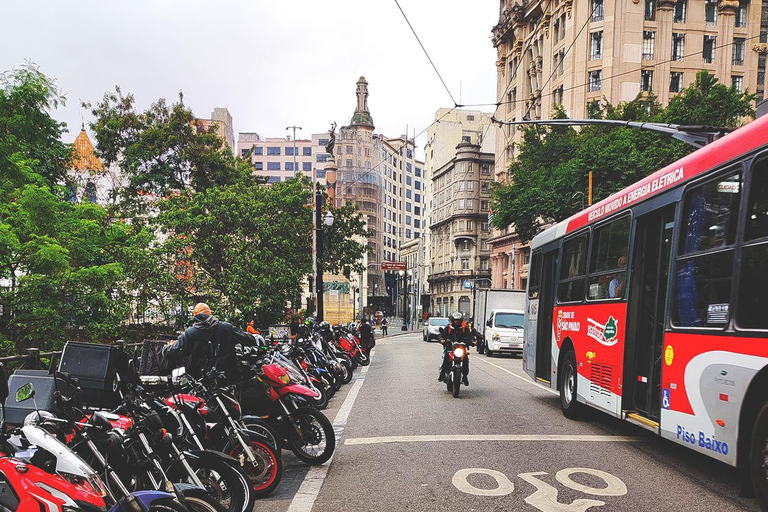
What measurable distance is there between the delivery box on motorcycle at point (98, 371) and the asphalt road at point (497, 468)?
164 centimetres

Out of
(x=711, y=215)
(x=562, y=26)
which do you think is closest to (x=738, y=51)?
(x=562, y=26)

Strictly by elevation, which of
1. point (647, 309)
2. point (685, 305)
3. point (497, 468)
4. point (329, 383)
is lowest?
point (329, 383)

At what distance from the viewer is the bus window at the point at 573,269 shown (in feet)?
34.1

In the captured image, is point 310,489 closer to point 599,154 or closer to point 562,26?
point 599,154

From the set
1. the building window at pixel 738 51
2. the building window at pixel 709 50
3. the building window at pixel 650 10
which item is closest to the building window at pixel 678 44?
the building window at pixel 709 50

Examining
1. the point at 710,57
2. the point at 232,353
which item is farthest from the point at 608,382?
the point at 710,57

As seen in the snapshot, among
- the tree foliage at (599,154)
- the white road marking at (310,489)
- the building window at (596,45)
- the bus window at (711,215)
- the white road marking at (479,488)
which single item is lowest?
the white road marking at (310,489)

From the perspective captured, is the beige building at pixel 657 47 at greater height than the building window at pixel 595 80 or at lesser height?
greater

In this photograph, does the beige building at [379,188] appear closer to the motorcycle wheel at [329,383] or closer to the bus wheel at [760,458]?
the motorcycle wheel at [329,383]

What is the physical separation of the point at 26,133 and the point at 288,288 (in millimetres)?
14645

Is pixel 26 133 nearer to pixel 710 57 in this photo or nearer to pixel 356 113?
pixel 710 57

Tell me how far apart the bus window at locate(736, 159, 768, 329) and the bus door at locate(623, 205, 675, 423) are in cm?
190

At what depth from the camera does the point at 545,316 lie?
41.9 feet

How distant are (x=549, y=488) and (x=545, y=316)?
693cm
